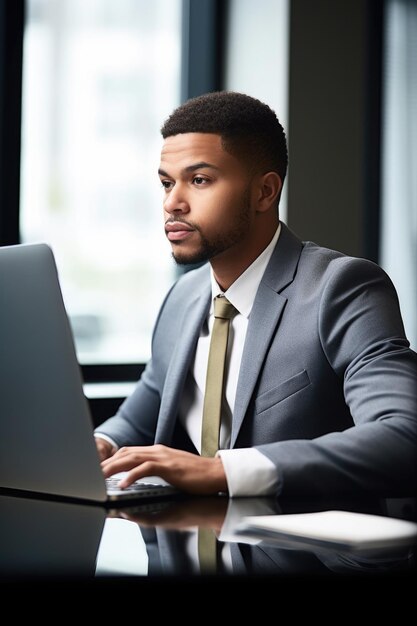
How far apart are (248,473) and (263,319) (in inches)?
21.0

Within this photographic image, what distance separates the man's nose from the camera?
6.29 feet

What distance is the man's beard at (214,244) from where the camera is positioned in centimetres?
194

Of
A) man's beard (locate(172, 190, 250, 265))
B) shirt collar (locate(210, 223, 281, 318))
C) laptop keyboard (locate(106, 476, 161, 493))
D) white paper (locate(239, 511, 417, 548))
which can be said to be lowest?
laptop keyboard (locate(106, 476, 161, 493))

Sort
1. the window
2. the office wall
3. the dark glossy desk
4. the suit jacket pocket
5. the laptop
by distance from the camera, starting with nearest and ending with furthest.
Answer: the dark glossy desk, the laptop, the suit jacket pocket, the window, the office wall

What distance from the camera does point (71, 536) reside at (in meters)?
1.14

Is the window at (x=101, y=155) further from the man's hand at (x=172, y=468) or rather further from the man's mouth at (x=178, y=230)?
the man's hand at (x=172, y=468)

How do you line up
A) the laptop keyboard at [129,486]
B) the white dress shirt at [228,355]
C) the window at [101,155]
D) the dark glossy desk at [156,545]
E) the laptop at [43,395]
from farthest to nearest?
the window at [101,155]
the white dress shirt at [228,355]
the laptop keyboard at [129,486]
the laptop at [43,395]
the dark glossy desk at [156,545]

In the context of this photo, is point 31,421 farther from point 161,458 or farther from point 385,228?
point 385,228

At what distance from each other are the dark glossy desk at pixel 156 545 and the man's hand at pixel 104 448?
441 mm

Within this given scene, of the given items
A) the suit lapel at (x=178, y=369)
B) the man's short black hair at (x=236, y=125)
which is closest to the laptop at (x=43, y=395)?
the suit lapel at (x=178, y=369)

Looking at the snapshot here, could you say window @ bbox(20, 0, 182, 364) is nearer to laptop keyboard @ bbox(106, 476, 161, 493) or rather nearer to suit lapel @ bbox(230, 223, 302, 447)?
suit lapel @ bbox(230, 223, 302, 447)

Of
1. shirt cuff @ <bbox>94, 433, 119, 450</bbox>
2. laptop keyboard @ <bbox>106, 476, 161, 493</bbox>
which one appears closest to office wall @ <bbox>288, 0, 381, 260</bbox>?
shirt cuff @ <bbox>94, 433, 119, 450</bbox>

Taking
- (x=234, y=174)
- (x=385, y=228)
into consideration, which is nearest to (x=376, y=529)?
(x=234, y=174)

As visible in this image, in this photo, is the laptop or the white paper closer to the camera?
the white paper
